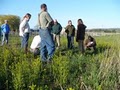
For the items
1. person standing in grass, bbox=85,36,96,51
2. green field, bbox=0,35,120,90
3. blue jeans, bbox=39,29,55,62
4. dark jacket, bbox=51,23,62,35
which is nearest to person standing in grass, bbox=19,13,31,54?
blue jeans, bbox=39,29,55,62

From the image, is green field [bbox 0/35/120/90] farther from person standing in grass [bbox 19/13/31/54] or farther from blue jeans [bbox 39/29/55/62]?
person standing in grass [bbox 19/13/31/54]

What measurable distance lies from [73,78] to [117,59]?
1.51m

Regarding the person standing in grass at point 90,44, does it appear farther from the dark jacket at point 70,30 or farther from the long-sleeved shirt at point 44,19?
the long-sleeved shirt at point 44,19

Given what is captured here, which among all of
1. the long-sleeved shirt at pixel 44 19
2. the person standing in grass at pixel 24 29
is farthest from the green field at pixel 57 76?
the person standing in grass at pixel 24 29

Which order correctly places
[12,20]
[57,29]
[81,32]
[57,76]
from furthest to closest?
[12,20], [57,29], [81,32], [57,76]

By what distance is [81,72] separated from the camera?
794 cm

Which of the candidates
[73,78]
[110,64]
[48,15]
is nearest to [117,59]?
[110,64]

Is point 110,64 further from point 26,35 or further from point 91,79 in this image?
point 26,35

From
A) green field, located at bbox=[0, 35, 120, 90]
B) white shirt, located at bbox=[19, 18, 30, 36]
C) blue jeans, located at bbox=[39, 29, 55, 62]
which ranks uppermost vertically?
white shirt, located at bbox=[19, 18, 30, 36]

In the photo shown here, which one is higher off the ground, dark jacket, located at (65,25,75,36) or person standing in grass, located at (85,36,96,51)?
dark jacket, located at (65,25,75,36)

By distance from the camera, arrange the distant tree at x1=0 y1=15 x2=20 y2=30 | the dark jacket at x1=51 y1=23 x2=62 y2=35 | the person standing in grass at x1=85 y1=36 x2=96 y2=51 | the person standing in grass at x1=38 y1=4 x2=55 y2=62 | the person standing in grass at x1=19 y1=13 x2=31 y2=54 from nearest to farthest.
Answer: the person standing in grass at x1=38 y1=4 x2=55 y2=62 → the person standing in grass at x1=19 y1=13 x2=31 y2=54 → the person standing in grass at x1=85 y1=36 x2=96 y2=51 → the dark jacket at x1=51 y1=23 x2=62 y2=35 → the distant tree at x1=0 y1=15 x2=20 y2=30

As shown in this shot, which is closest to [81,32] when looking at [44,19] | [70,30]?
[70,30]

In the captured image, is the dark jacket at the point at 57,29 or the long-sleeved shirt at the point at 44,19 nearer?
the long-sleeved shirt at the point at 44,19

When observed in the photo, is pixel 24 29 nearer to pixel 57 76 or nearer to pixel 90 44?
pixel 90 44
